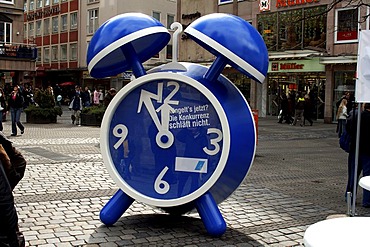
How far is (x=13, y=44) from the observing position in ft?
126

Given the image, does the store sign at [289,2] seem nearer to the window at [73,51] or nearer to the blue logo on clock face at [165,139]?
the blue logo on clock face at [165,139]

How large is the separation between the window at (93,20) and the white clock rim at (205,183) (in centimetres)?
4244

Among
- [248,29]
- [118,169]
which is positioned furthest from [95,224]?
[248,29]

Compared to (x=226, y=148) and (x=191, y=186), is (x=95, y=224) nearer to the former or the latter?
(x=191, y=186)

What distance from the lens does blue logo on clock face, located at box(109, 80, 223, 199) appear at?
610cm

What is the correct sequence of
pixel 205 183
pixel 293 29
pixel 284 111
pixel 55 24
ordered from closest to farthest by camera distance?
1. pixel 205 183
2. pixel 284 111
3. pixel 293 29
4. pixel 55 24

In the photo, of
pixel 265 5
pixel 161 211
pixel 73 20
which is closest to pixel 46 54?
pixel 73 20

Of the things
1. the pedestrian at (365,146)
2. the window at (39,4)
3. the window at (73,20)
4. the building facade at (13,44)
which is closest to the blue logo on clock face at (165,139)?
the pedestrian at (365,146)

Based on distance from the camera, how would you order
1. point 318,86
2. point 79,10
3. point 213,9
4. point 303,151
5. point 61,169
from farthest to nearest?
point 79,10 → point 213,9 → point 318,86 → point 303,151 → point 61,169

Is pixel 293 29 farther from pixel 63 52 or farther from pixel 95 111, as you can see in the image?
pixel 63 52

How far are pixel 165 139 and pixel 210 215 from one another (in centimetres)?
108

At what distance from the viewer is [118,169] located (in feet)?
21.0

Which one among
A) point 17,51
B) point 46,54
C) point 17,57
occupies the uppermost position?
point 46,54

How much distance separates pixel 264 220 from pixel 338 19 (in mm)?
22315
